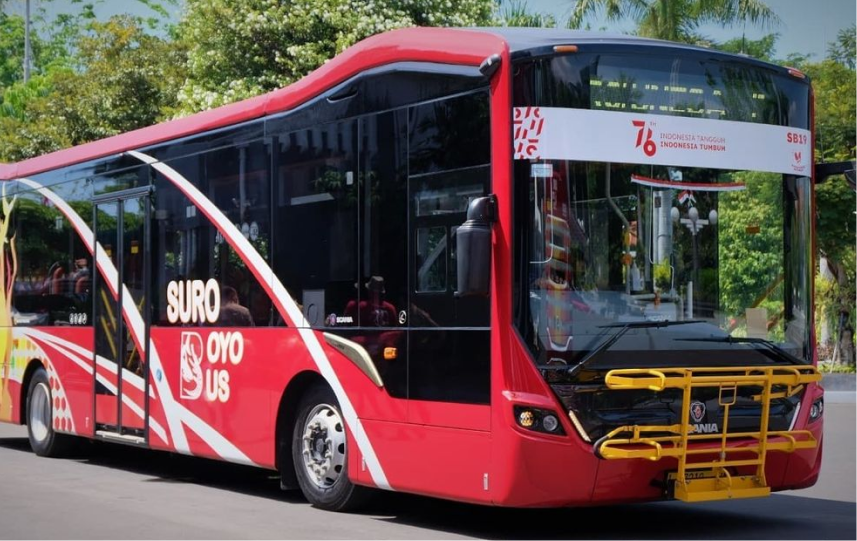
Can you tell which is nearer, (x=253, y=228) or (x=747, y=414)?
(x=747, y=414)

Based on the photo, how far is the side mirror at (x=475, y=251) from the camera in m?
8.95

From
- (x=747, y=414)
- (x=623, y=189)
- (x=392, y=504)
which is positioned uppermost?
(x=623, y=189)

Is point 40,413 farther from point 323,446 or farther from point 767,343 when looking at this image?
point 767,343

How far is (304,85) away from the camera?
1164cm

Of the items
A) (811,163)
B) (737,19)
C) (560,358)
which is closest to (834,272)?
(737,19)

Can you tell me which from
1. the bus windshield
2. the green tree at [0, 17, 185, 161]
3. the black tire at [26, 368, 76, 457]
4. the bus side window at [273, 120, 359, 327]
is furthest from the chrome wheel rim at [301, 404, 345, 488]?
the green tree at [0, 17, 185, 161]

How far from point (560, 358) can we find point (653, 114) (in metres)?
1.85

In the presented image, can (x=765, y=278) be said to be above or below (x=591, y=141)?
below

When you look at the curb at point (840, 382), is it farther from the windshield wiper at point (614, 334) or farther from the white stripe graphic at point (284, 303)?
the windshield wiper at point (614, 334)

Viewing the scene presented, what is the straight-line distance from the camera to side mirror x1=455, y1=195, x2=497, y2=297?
8945 mm

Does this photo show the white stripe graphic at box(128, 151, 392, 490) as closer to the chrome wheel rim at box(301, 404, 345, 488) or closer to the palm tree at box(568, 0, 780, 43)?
the chrome wheel rim at box(301, 404, 345, 488)

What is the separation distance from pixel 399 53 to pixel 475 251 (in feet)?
6.93

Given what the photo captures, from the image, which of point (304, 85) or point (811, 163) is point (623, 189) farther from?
point (304, 85)

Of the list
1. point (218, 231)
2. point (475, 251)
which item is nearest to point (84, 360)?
point (218, 231)
